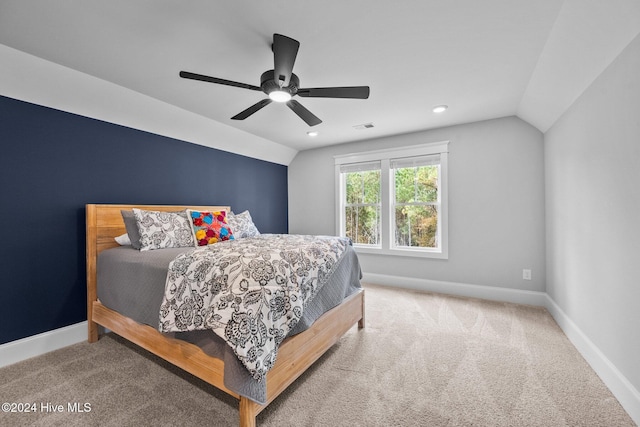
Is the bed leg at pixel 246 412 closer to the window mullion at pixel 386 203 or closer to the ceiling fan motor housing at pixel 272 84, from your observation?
the ceiling fan motor housing at pixel 272 84

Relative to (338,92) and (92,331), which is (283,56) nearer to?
(338,92)

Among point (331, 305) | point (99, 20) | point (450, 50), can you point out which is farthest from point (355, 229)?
point (99, 20)

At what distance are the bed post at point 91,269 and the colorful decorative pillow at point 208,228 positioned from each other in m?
0.80

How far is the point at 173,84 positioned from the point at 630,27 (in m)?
3.19

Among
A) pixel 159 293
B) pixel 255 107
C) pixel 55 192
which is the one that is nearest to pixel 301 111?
pixel 255 107

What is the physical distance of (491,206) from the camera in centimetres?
339

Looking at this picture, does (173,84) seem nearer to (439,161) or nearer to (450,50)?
(450,50)

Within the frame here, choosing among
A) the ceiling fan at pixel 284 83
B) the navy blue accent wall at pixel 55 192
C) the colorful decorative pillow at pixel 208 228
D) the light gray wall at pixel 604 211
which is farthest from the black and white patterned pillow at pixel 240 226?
the light gray wall at pixel 604 211

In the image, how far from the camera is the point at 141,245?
2.29 metres

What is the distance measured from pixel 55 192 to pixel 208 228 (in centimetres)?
129

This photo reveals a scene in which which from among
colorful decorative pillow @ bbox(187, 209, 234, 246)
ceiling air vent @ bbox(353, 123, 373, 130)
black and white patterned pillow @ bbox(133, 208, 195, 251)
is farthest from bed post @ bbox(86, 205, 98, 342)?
ceiling air vent @ bbox(353, 123, 373, 130)

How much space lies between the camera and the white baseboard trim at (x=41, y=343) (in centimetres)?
205

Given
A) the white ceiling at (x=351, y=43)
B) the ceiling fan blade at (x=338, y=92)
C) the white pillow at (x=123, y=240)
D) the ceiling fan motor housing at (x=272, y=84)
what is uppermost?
the white ceiling at (x=351, y=43)

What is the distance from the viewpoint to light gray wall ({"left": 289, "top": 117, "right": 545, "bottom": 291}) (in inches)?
125
